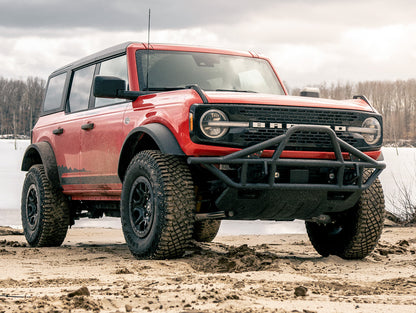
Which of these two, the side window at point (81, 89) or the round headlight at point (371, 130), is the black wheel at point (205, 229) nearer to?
the side window at point (81, 89)

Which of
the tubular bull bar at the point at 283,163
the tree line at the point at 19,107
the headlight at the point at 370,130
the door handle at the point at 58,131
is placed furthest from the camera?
the tree line at the point at 19,107

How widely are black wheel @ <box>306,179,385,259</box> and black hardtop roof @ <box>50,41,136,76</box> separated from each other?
2675 millimetres

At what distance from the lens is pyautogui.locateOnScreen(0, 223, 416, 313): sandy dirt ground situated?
11.8 ft

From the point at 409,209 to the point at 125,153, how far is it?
23.8 ft

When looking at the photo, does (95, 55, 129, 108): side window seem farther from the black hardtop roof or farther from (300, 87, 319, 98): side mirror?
(300, 87, 319, 98): side mirror

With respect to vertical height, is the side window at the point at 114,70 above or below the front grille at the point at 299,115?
above

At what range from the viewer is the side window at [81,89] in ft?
24.4

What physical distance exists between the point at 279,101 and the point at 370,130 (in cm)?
88

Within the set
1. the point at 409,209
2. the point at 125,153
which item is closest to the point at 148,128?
the point at 125,153

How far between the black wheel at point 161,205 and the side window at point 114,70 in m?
1.18

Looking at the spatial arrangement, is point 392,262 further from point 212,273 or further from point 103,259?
point 103,259

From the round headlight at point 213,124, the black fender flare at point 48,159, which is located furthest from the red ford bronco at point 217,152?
the black fender flare at point 48,159

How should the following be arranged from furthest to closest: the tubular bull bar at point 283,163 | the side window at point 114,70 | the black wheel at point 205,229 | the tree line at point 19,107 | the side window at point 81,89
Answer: the tree line at point 19,107
the black wheel at point 205,229
the side window at point 81,89
the side window at point 114,70
the tubular bull bar at point 283,163

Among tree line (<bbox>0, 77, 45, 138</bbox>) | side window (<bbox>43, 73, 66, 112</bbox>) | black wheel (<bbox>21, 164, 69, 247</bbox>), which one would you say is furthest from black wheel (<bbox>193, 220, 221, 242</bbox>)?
tree line (<bbox>0, 77, 45, 138</bbox>)
